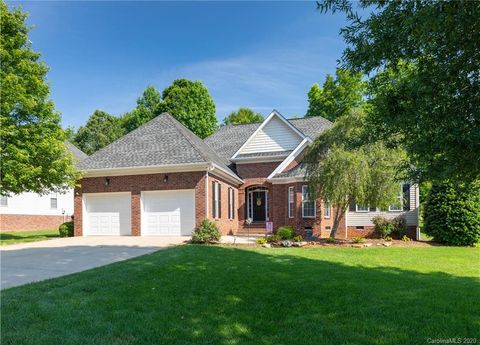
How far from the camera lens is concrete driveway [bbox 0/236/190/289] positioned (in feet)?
28.0

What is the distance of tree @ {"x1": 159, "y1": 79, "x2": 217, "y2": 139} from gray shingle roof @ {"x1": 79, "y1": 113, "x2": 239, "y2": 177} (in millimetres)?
21201

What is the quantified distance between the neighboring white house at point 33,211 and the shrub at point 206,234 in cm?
1437

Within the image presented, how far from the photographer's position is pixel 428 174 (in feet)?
17.2

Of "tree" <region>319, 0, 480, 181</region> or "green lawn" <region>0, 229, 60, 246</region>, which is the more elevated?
"tree" <region>319, 0, 480, 181</region>

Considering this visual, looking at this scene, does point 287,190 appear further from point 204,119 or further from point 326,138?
point 204,119

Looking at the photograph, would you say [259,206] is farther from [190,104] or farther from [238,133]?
[190,104]

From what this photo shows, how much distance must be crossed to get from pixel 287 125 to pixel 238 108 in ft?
98.3

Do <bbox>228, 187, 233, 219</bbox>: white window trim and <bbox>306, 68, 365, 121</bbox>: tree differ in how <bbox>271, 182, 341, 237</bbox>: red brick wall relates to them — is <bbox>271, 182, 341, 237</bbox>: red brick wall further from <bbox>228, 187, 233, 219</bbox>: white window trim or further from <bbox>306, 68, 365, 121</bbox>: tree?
<bbox>306, 68, 365, 121</bbox>: tree

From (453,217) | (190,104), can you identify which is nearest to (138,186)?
(453,217)

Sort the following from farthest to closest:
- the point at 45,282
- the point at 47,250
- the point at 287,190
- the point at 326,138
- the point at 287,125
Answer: the point at 287,125
the point at 287,190
the point at 326,138
the point at 47,250
the point at 45,282

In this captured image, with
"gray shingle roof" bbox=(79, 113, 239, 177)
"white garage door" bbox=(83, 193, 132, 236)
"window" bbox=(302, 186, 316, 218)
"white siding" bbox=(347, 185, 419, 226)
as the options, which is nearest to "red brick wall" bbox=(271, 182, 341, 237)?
"window" bbox=(302, 186, 316, 218)

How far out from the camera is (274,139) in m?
23.4

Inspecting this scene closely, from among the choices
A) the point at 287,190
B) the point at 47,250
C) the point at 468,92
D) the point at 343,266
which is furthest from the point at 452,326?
the point at 287,190

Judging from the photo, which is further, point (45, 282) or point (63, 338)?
point (45, 282)
